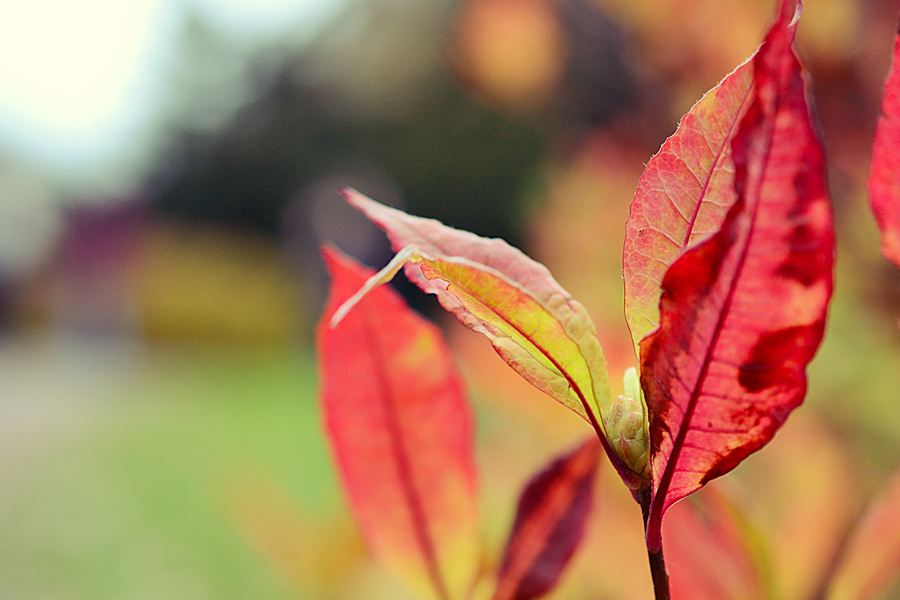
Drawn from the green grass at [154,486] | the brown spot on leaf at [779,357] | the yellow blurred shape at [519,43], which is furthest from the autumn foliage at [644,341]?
the yellow blurred shape at [519,43]

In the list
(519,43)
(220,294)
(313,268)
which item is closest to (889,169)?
(519,43)

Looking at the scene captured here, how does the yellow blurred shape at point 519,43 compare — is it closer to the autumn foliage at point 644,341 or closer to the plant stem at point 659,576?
the autumn foliage at point 644,341

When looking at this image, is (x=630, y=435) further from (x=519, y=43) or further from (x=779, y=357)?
(x=519, y=43)

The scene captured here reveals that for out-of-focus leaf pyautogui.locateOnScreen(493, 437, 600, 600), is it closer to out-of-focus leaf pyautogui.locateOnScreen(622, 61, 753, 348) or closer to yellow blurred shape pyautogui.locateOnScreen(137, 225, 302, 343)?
out-of-focus leaf pyautogui.locateOnScreen(622, 61, 753, 348)

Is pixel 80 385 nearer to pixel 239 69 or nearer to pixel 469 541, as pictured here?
pixel 239 69

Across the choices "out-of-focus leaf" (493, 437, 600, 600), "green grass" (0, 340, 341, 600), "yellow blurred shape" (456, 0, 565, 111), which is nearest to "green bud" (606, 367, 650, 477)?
"out-of-focus leaf" (493, 437, 600, 600)
